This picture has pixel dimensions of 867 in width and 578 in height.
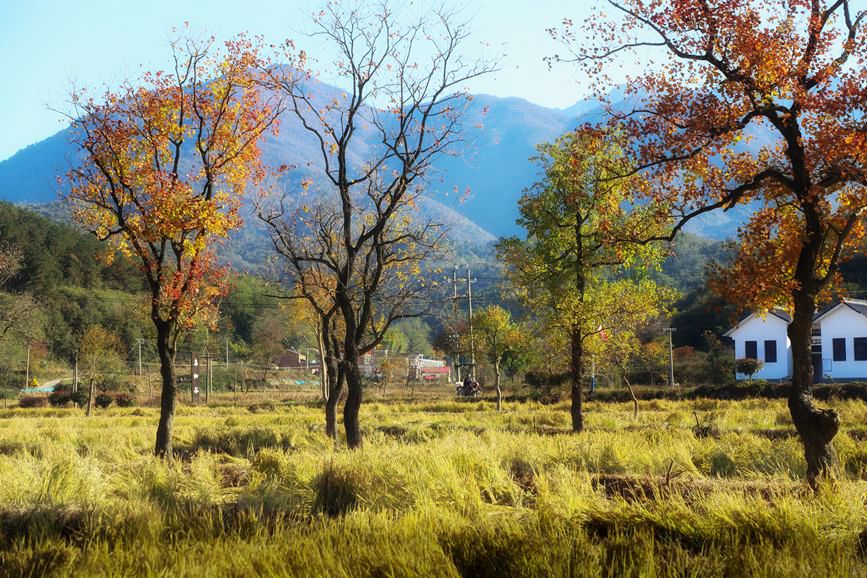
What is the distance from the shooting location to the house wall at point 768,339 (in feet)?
191

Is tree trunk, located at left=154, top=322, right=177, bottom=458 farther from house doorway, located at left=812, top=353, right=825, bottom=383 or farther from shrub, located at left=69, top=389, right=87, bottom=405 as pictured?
house doorway, located at left=812, top=353, right=825, bottom=383

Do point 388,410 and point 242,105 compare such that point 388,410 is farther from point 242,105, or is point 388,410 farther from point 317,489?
point 317,489

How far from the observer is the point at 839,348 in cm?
5469

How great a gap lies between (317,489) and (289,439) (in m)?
12.3

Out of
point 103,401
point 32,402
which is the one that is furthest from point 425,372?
point 32,402

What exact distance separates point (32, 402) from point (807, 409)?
48.3 meters

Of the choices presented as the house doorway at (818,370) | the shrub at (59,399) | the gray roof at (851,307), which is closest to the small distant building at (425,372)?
the shrub at (59,399)

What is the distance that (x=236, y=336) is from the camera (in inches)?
3816

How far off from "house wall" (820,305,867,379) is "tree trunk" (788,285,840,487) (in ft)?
159

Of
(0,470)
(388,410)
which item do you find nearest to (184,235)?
(0,470)

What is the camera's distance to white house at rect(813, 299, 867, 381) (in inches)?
2111

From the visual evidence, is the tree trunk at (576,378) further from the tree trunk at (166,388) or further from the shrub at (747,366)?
the shrub at (747,366)

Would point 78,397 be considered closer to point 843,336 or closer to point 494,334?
point 494,334

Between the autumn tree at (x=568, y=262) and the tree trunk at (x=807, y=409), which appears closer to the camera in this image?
the tree trunk at (x=807, y=409)
